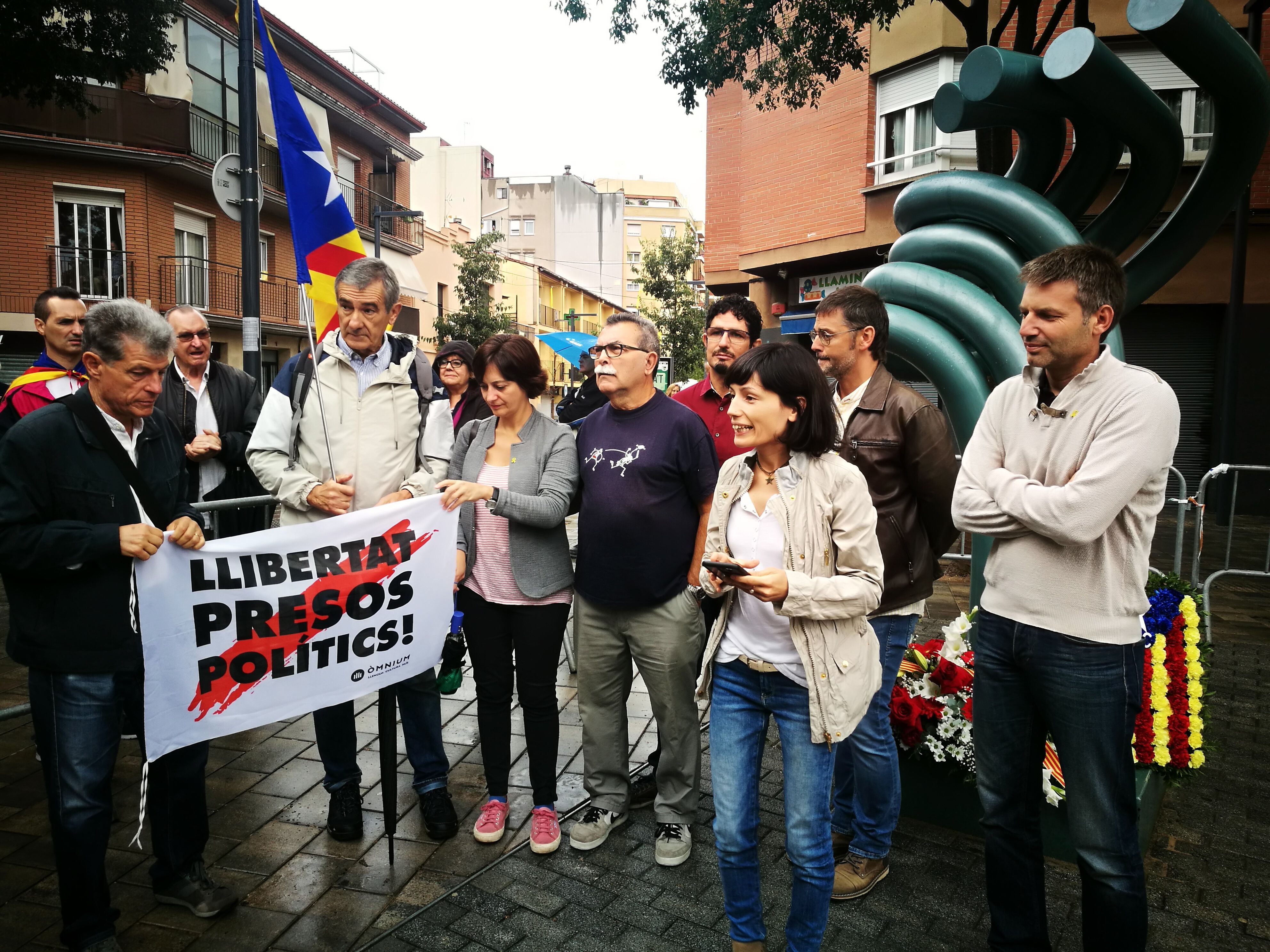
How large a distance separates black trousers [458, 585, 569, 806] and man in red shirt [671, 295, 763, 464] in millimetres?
1133

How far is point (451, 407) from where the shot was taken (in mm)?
4375

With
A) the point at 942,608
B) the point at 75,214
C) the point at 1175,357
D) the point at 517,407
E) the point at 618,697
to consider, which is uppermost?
the point at 75,214

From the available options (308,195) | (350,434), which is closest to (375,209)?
(308,195)

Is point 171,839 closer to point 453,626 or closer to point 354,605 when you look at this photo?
point 354,605

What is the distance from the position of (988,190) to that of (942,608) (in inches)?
157

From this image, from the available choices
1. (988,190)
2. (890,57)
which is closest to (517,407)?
(988,190)

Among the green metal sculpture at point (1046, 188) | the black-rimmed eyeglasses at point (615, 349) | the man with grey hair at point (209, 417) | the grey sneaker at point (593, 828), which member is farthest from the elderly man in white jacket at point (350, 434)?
the green metal sculpture at point (1046, 188)

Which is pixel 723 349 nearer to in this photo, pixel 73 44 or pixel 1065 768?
pixel 1065 768

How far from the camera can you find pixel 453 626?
4.20 m

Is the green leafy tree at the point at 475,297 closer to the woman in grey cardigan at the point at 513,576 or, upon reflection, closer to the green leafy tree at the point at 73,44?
the green leafy tree at the point at 73,44

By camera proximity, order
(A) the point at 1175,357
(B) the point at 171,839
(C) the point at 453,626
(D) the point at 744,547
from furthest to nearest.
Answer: (A) the point at 1175,357 → (C) the point at 453,626 → (B) the point at 171,839 → (D) the point at 744,547

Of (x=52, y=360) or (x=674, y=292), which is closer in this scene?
(x=52, y=360)

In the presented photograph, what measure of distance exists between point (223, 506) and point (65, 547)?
122 centimetres

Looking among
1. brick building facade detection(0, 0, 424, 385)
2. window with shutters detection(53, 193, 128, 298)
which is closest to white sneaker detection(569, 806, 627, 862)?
brick building facade detection(0, 0, 424, 385)
